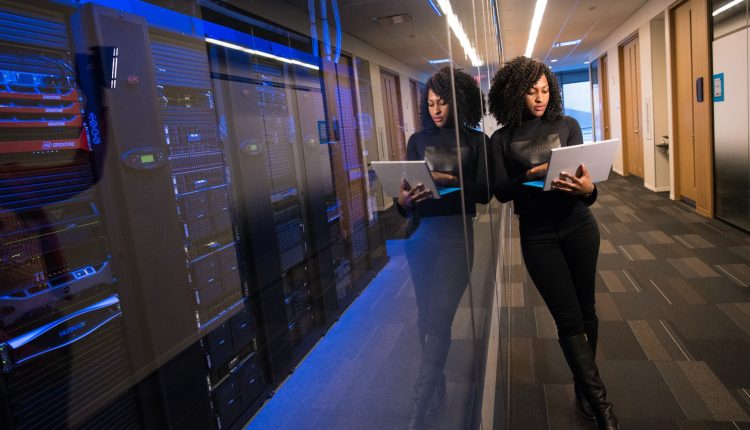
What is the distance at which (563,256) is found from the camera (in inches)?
65.9

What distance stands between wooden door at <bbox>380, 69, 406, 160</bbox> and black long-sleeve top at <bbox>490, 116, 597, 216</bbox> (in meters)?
1.03

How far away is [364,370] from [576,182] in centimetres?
123

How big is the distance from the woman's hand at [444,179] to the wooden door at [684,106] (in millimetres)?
4920

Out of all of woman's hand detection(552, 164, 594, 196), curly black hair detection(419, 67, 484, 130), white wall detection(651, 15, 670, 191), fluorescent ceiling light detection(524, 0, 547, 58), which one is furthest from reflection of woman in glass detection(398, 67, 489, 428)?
white wall detection(651, 15, 670, 191)

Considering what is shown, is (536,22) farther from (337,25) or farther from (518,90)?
(337,25)

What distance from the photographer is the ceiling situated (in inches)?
20.6

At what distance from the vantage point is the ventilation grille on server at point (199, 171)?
0.40 m

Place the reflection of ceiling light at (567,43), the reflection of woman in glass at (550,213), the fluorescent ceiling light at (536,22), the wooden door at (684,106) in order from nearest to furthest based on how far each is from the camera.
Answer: the reflection of woman in glass at (550,213), the wooden door at (684,106), the fluorescent ceiling light at (536,22), the reflection of ceiling light at (567,43)

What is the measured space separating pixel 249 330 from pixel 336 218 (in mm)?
166

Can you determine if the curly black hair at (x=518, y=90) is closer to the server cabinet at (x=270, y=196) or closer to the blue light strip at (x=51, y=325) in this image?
the server cabinet at (x=270, y=196)

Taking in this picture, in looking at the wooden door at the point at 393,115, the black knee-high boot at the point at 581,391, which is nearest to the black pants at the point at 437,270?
the wooden door at the point at 393,115

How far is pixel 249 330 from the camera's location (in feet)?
1.82

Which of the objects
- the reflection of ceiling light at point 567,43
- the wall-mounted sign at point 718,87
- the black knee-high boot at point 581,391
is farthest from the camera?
the reflection of ceiling light at point 567,43

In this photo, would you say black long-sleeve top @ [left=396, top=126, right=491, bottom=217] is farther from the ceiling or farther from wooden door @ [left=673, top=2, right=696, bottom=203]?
wooden door @ [left=673, top=2, right=696, bottom=203]
